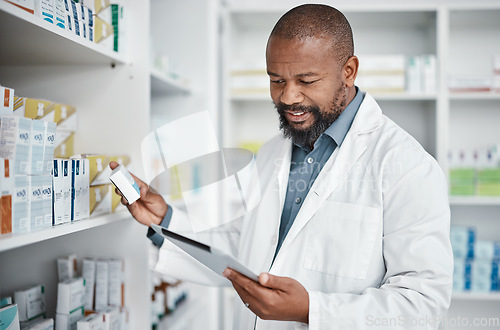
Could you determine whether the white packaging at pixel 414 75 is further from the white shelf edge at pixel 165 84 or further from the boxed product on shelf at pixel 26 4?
the boxed product on shelf at pixel 26 4

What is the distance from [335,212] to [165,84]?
99 cm

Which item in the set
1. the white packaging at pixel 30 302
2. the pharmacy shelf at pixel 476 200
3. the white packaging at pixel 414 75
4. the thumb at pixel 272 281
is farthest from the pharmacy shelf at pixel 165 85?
the pharmacy shelf at pixel 476 200

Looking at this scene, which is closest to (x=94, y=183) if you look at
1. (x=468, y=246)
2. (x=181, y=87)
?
(x=181, y=87)

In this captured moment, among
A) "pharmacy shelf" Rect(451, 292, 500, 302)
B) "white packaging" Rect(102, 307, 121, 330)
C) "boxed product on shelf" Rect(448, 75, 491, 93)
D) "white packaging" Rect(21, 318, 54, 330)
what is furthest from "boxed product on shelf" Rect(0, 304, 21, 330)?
"boxed product on shelf" Rect(448, 75, 491, 93)

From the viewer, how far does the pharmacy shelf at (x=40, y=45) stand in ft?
3.15

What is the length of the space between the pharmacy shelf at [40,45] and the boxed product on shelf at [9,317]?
2.03 feet

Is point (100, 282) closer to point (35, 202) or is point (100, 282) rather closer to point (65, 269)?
point (65, 269)

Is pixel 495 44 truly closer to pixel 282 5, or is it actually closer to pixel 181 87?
pixel 282 5

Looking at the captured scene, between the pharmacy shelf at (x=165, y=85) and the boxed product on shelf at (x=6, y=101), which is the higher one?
the pharmacy shelf at (x=165, y=85)

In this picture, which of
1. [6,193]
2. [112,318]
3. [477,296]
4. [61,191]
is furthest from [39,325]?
[477,296]

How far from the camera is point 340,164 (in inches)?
50.4

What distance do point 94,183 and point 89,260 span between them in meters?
0.32

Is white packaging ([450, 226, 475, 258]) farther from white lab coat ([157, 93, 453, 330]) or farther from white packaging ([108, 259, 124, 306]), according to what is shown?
white packaging ([108, 259, 124, 306])

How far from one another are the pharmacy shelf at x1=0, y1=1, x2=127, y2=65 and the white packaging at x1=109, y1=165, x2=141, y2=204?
0.34 m
